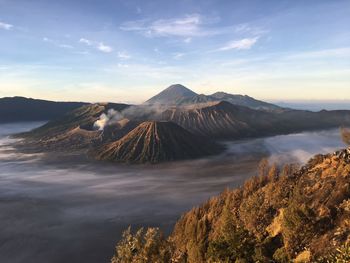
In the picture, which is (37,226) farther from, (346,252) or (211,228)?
(346,252)

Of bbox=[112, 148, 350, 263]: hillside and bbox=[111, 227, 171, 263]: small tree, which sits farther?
bbox=[111, 227, 171, 263]: small tree

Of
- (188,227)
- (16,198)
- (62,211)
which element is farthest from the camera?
(16,198)

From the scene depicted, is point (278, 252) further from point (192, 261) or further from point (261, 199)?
point (261, 199)

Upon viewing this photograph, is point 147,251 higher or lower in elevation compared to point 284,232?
lower

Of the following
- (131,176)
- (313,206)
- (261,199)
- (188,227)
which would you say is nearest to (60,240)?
(188,227)

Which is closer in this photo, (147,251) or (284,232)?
(147,251)

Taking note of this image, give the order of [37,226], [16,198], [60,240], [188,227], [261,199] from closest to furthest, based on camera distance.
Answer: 1. [261,199]
2. [188,227]
3. [60,240]
4. [37,226]
5. [16,198]

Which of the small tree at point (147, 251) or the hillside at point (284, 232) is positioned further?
the small tree at point (147, 251)

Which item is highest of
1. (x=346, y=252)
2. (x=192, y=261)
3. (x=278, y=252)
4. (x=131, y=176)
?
(x=346, y=252)

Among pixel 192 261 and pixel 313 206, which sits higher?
pixel 313 206

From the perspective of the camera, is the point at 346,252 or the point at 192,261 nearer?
the point at 346,252
